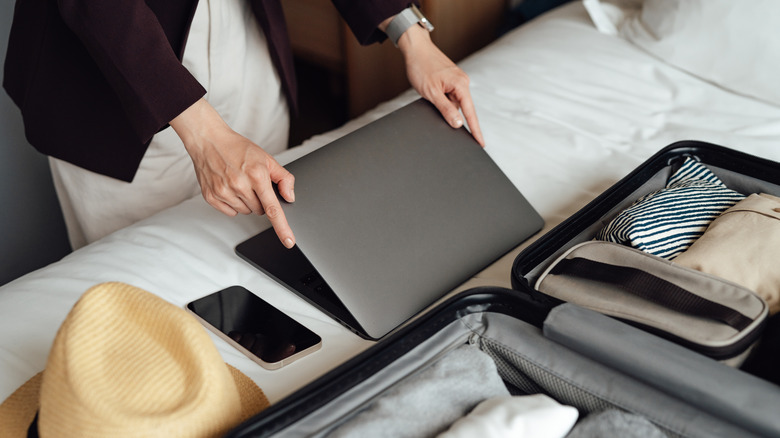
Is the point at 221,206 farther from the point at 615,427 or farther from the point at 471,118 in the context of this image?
the point at 615,427

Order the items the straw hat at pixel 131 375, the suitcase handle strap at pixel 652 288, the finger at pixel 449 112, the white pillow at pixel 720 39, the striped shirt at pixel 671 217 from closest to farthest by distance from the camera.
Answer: the straw hat at pixel 131 375 < the suitcase handle strap at pixel 652 288 < the striped shirt at pixel 671 217 < the finger at pixel 449 112 < the white pillow at pixel 720 39

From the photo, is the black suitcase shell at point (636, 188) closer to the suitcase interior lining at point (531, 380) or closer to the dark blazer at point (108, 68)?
the suitcase interior lining at point (531, 380)

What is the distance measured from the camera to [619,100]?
4.24 feet

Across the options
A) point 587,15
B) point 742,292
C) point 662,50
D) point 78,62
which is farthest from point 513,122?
→ point 78,62

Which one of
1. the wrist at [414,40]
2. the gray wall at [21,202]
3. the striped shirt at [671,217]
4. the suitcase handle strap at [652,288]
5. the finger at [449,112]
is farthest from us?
the gray wall at [21,202]

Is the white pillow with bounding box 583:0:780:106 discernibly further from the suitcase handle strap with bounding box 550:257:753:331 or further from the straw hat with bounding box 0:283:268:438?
the straw hat with bounding box 0:283:268:438

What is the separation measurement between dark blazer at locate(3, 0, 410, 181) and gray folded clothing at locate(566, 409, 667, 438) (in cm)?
63

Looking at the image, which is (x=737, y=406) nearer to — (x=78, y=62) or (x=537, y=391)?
(x=537, y=391)

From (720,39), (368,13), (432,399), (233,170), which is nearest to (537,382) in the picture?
(432,399)

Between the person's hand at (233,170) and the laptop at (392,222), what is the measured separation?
0.10 ft

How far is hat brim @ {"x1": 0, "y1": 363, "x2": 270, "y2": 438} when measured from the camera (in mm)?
646

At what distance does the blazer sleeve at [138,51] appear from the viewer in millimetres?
849

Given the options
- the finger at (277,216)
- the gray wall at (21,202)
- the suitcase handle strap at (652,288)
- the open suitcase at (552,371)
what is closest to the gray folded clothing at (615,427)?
the open suitcase at (552,371)

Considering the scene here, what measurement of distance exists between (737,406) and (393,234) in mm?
445
